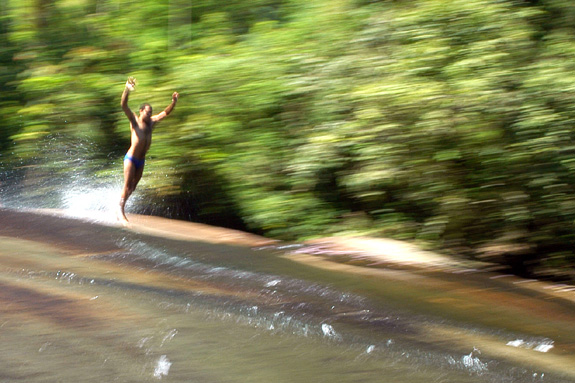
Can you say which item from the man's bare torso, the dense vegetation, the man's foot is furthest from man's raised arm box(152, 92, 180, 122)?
the dense vegetation

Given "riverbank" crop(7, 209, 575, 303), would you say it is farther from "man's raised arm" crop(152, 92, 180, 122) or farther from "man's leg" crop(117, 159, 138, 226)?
"man's raised arm" crop(152, 92, 180, 122)

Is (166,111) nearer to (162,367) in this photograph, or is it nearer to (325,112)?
(325,112)

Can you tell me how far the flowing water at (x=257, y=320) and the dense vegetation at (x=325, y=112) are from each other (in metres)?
1.47

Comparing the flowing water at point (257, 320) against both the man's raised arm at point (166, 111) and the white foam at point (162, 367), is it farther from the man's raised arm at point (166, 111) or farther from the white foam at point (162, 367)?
the man's raised arm at point (166, 111)

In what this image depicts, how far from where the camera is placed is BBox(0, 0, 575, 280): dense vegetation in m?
6.14

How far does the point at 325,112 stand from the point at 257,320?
12.4ft

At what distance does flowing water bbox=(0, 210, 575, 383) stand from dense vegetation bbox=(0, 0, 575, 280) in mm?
1470

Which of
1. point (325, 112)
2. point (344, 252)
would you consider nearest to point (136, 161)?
point (344, 252)

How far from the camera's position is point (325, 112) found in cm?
709

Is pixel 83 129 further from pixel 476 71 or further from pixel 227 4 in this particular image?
pixel 476 71

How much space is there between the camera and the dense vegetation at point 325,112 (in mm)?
6137

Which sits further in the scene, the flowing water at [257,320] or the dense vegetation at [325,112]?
the dense vegetation at [325,112]

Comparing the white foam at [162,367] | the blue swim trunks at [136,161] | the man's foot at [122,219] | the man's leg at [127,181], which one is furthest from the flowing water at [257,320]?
the blue swim trunks at [136,161]

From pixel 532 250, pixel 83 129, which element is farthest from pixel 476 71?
pixel 83 129
